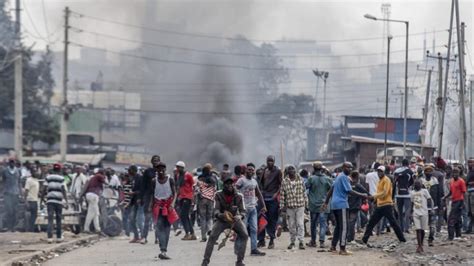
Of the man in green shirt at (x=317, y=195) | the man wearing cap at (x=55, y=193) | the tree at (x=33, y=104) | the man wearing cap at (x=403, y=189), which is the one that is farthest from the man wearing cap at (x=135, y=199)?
the tree at (x=33, y=104)

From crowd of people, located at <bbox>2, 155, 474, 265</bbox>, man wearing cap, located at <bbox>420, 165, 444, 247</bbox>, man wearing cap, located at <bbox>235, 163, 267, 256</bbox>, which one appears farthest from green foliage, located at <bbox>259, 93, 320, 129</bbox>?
man wearing cap, located at <bbox>235, 163, 267, 256</bbox>

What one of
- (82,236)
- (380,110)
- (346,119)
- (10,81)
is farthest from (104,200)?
(380,110)

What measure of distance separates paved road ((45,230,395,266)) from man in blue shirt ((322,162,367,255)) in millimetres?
322

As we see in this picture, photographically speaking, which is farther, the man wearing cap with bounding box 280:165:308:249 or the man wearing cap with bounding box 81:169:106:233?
the man wearing cap with bounding box 81:169:106:233

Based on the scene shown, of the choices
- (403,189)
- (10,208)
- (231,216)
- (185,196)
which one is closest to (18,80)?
(10,208)

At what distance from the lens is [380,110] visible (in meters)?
112

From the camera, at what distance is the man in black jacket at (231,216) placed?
1422 centimetres

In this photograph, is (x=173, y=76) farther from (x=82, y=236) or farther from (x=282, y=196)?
(x=282, y=196)

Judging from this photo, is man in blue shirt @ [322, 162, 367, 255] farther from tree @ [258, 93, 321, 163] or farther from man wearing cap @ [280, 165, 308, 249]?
tree @ [258, 93, 321, 163]

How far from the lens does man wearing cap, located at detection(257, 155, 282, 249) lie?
18.3m

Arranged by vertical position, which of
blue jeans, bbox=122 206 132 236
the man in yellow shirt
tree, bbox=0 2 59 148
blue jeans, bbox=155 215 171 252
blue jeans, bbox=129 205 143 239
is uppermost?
tree, bbox=0 2 59 148

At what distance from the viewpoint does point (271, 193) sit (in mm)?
18328

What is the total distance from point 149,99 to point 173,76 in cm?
269

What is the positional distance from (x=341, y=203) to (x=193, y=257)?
9.47 feet
